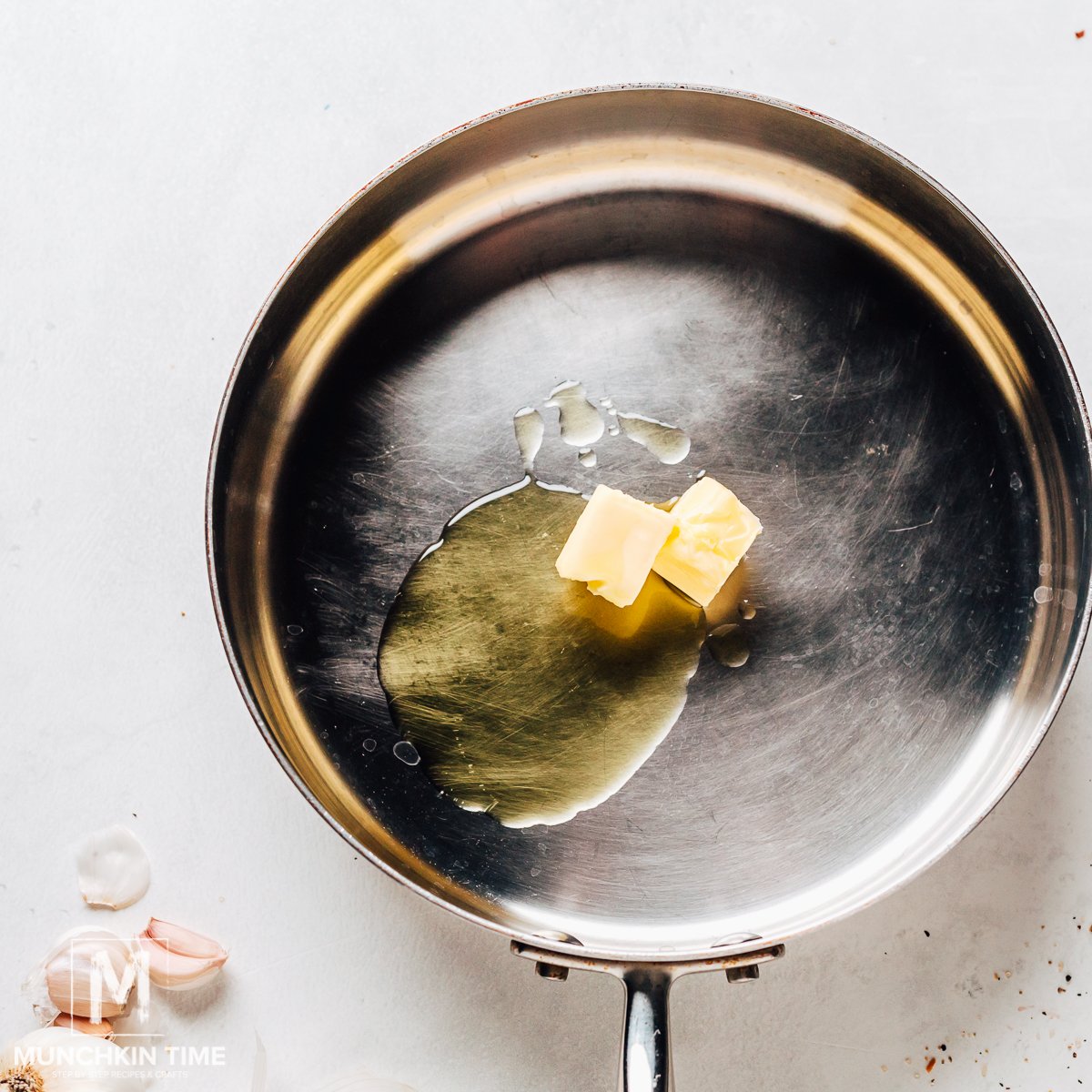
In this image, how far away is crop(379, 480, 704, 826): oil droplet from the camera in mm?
875

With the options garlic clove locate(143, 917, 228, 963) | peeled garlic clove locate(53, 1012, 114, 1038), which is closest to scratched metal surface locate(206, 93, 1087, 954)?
garlic clove locate(143, 917, 228, 963)

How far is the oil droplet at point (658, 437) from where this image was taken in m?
0.90

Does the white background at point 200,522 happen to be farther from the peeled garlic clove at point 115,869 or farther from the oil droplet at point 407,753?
the oil droplet at point 407,753

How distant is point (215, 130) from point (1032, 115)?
82 cm

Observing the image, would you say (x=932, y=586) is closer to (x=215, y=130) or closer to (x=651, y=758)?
(x=651, y=758)

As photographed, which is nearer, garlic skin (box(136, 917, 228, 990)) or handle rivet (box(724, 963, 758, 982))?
handle rivet (box(724, 963, 758, 982))

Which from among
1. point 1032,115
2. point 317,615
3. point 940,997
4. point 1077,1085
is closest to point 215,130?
point 317,615

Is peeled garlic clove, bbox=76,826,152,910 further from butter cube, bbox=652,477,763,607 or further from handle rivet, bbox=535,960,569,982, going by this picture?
butter cube, bbox=652,477,763,607

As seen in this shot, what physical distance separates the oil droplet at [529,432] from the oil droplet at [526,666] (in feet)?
0.11

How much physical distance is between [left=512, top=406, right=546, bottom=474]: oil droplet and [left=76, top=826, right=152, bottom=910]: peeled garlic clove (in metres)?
0.54

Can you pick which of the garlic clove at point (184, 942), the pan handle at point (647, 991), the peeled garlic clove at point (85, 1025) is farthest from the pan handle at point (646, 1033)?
the peeled garlic clove at point (85, 1025)

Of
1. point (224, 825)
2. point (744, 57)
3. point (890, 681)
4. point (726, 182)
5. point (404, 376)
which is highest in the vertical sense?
point (744, 57)

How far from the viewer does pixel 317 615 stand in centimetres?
Result: 90

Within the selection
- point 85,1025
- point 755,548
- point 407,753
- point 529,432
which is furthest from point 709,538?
point 85,1025
